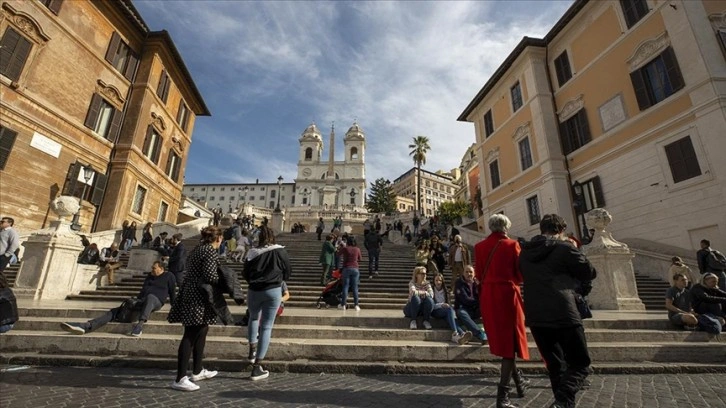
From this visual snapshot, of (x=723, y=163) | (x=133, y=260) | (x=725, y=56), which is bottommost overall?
(x=133, y=260)

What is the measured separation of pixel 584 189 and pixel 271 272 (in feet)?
56.4

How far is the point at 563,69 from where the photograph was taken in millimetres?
18141

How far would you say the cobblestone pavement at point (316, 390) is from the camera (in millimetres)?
3283

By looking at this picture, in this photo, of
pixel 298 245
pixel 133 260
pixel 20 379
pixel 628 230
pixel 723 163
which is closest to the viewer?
pixel 20 379

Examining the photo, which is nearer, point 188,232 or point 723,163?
point 723,163

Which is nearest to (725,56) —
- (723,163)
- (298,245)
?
(723,163)

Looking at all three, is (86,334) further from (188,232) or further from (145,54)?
(145,54)

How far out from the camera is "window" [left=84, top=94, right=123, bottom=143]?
16969 millimetres

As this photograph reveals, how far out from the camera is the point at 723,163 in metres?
10.4

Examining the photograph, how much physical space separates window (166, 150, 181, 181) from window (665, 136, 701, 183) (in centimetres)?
2828

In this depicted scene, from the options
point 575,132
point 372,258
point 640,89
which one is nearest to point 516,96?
point 575,132

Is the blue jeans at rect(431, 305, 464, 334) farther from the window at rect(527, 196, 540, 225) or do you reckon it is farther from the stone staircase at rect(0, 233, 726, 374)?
the window at rect(527, 196, 540, 225)

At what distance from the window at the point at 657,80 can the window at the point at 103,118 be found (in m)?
26.6

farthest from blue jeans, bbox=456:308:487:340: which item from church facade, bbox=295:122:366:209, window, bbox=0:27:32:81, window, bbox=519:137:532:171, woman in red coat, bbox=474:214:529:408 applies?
church facade, bbox=295:122:366:209
